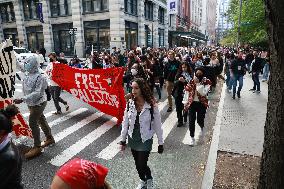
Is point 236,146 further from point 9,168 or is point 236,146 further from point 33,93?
point 9,168

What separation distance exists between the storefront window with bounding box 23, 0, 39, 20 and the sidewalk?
3196 cm

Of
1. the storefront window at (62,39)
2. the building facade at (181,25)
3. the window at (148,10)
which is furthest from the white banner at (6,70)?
the building facade at (181,25)

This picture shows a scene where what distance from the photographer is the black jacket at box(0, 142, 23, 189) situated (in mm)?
2693

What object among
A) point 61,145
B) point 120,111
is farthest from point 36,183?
point 120,111

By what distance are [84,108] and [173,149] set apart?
487 cm

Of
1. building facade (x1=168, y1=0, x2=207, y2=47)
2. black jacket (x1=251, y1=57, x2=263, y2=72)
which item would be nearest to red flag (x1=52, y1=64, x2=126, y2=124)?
black jacket (x1=251, y1=57, x2=263, y2=72)

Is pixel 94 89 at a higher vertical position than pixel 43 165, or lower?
higher

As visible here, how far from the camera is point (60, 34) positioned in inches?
1355

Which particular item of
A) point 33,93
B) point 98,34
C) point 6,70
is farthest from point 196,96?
point 98,34

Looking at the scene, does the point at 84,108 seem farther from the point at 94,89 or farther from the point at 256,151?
the point at 256,151

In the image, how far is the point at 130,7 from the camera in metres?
32.3

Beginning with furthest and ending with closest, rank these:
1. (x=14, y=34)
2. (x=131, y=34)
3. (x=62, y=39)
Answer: (x=14, y=34)
(x=62, y=39)
(x=131, y=34)

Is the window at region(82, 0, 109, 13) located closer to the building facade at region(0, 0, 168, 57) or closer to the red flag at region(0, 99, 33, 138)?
the building facade at region(0, 0, 168, 57)

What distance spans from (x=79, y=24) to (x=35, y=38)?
924 cm
